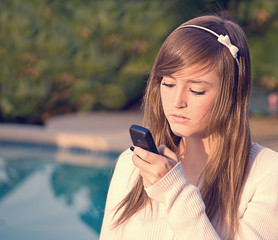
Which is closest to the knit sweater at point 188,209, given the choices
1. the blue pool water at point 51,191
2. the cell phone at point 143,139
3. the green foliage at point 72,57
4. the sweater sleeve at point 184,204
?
the sweater sleeve at point 184,204

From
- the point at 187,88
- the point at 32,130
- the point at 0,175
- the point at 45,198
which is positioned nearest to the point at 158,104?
the point at 187,88

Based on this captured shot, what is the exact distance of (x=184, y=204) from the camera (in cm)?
163

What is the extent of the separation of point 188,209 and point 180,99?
391 millimetres

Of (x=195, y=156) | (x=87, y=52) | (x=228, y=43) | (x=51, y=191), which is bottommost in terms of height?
(x=51, y=191)

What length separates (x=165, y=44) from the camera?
186 centimetres

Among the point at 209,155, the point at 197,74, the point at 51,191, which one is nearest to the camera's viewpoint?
the point at 197,74

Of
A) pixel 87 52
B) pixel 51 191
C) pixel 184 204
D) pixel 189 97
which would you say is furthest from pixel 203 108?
pixel 87 52

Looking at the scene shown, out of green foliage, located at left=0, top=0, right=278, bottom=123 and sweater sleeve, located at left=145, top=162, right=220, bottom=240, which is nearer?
sweater sleeve, located at left=145, top=162, right=220, bottom=240

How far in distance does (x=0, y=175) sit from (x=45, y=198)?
4.35 ft

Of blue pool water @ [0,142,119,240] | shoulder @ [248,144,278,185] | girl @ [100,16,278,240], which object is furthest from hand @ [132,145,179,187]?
blue pool water @ [0,142,119,240]

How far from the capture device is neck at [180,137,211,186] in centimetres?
202

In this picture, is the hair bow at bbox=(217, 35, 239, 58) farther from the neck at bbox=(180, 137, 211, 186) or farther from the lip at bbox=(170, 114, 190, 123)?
the neck at bbox=(180, 137, 211, 186)

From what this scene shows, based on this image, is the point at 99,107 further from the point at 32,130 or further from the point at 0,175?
the point at 0,175

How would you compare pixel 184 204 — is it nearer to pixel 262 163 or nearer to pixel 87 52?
pixel 262 163
